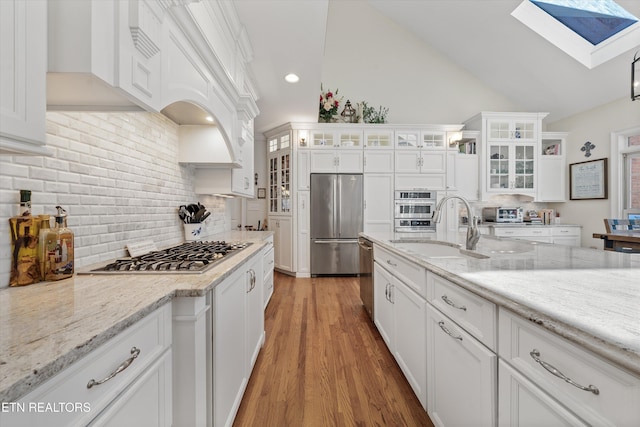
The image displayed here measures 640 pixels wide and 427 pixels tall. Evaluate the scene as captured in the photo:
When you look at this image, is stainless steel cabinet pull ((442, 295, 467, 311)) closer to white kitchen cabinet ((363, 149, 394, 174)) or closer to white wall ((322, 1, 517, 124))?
white kitchen cabinet ((363, 149, 394, 174))

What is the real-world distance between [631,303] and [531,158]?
16.6 ft

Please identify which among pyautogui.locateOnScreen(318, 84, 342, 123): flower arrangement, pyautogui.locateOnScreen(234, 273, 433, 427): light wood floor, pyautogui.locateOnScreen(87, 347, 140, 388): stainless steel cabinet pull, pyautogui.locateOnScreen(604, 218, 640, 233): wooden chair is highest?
pyautogui.locateOnScreen(318, 84, 342, 123): flower arrangement

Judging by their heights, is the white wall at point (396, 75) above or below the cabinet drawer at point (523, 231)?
above

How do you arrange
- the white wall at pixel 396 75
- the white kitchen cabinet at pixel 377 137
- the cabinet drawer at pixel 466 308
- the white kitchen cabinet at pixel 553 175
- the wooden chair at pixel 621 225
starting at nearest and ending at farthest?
the cabinet drawer at pixel 466 308 → the wooden chair at pixel 621 225 → the white kitchen cabinet at pixel 377 137 → the white kitchen cabinet at pixel 553 175 → the white wall at pixel 396 75

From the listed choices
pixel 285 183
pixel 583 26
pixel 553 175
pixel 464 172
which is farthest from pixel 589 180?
pixel 285 183

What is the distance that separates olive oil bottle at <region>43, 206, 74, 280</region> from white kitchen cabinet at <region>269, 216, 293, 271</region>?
360cm

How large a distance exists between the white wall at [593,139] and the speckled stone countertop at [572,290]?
157 inches

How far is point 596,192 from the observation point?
14.2ft

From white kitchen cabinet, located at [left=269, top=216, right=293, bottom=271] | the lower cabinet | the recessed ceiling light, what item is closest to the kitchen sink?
the lower cabinet

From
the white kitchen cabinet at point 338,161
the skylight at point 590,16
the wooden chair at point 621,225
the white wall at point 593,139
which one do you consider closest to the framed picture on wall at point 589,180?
the white wall at point 593,139

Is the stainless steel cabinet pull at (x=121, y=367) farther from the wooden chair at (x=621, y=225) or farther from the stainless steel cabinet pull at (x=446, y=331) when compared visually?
the wooden chair at (x=621, y=225)

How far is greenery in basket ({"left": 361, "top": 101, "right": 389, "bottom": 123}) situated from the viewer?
4937 mm

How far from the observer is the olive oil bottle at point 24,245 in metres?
0.95

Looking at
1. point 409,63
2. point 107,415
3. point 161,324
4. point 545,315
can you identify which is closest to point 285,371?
point 161,324
